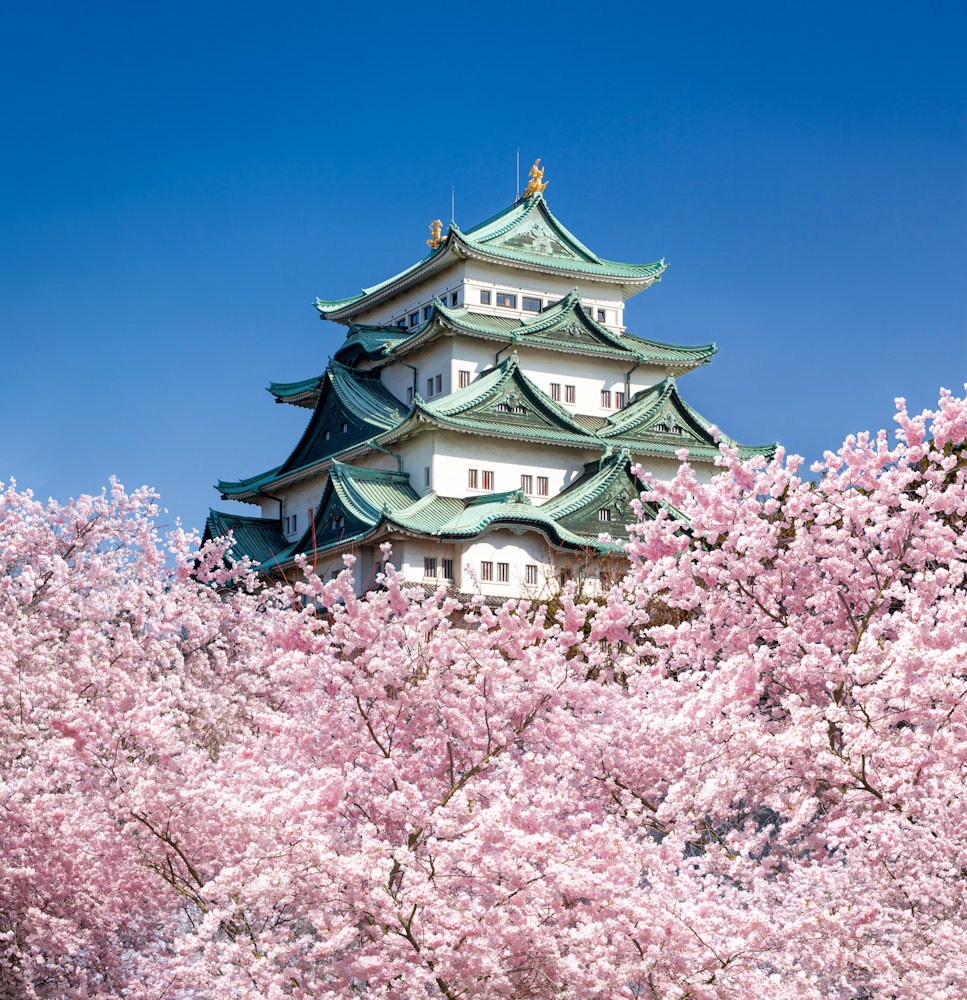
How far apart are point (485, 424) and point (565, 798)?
3366 cm

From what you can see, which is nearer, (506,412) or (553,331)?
(506,412)

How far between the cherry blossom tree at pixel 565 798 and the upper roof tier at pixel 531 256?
35.7 m

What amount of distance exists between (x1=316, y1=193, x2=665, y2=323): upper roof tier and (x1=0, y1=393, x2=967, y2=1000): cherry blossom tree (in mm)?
35659

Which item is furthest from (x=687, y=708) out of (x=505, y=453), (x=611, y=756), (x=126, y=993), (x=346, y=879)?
(x=505, y=453)

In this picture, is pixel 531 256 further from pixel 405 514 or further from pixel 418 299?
pixel 405 514

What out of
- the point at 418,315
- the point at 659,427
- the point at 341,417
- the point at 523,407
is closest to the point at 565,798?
the point at 523,407

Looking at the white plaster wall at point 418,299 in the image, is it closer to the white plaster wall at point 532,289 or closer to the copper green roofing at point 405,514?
the white plaster wall at point 532,289

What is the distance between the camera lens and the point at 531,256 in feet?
158

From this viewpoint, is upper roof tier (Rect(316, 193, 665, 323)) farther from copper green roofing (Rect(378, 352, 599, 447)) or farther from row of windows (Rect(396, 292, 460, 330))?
copper green roofing (Rect(378, 352, 599, 447))

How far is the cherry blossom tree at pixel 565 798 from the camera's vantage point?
880cm

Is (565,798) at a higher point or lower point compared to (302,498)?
lower

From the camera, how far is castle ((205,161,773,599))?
41.7 m

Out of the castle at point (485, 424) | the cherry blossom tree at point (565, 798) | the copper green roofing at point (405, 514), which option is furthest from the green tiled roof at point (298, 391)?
the cherry blossom tree at point (565, 798)

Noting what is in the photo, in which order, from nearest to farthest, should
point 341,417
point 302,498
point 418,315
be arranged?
point 341,417 < point 418,315 < point 302,498
